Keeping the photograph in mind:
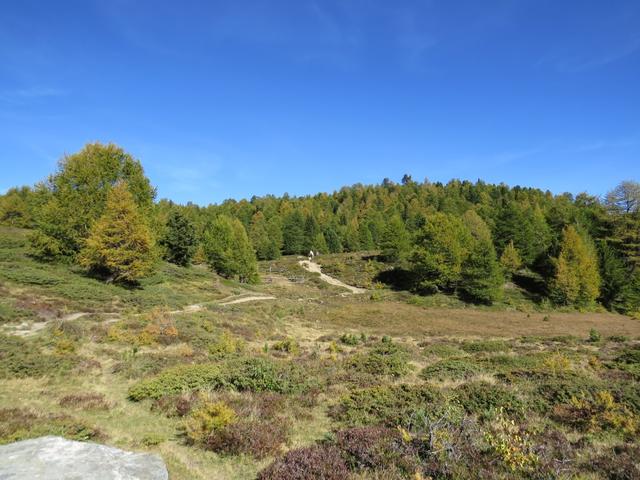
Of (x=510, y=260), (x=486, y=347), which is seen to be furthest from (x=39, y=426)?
(x=510, y=260)

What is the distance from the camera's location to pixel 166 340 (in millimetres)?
19641

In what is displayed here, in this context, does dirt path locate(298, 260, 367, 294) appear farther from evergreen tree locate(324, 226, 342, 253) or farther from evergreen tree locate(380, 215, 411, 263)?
evergreen tree locate(324, 226, 342, 253)

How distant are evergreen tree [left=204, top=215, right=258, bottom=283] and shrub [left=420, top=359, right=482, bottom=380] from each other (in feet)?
153

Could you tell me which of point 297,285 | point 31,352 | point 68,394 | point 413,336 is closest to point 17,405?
point 68,394

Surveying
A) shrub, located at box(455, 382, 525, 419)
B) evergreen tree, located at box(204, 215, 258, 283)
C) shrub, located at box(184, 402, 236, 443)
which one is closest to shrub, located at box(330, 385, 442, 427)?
shrub, located at box(455, 382, 525, 419)

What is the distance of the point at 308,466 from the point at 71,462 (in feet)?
13.1

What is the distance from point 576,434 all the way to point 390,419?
4.68m

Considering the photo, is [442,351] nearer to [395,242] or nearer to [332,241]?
[395,242]

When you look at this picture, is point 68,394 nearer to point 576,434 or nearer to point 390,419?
point 390,419

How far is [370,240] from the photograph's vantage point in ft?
359

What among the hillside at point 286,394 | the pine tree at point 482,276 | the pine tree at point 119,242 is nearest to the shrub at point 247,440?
the hillside at point 286,394

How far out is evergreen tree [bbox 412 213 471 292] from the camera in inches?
2285

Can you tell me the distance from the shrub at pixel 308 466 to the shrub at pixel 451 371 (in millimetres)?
8879

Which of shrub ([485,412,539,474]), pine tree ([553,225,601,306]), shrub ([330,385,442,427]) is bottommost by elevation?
shrub ([330,385,442,427])
